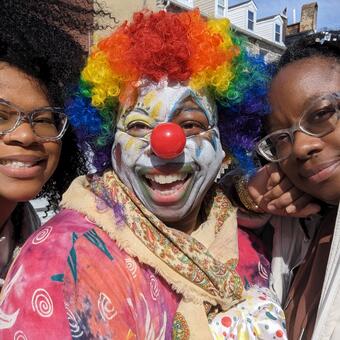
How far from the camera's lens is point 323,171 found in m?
1.50

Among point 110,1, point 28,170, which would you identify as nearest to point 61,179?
point 28,170

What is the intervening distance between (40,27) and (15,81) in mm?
363

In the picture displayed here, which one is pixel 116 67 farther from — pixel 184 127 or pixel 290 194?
pixel 290 194

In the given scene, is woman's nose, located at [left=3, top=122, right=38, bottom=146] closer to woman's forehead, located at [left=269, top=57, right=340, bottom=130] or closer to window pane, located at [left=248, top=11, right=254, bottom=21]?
woman's forehead, located at [left=269, top=57, right=340, bottom=130]

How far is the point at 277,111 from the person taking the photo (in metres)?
1.67

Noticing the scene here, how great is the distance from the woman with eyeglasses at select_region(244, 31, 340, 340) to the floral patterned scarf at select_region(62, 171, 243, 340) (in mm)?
262

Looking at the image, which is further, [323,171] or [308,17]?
[308,17]

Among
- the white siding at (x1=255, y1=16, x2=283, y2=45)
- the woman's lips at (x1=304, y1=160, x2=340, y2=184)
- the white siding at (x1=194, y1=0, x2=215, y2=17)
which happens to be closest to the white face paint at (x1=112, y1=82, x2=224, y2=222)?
the woman's lips at (x1=304, y1=160, x2=340, y2=184)

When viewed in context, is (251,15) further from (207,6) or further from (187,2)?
(187,2)

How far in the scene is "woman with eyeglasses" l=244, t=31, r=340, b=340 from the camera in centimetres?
148

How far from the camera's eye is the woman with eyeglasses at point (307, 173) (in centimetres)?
148

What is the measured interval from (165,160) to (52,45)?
2.63ft

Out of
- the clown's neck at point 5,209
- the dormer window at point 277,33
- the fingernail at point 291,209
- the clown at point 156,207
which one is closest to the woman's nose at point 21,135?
the clown at point 156,207

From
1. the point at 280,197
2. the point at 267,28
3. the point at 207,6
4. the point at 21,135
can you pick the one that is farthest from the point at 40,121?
the point at 267,28
